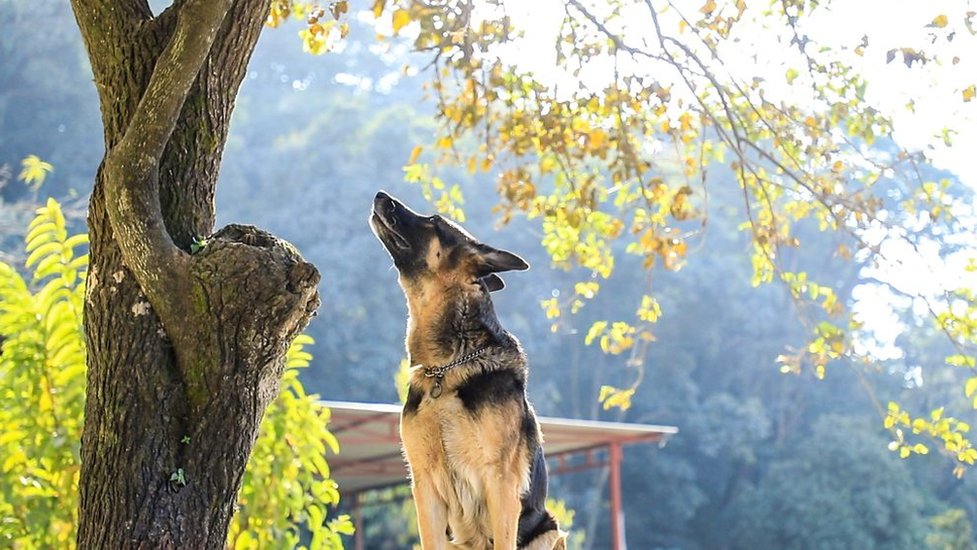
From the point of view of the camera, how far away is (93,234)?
4359 mm

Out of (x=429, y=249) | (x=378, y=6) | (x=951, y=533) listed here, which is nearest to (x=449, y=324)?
(x=429, y=249)

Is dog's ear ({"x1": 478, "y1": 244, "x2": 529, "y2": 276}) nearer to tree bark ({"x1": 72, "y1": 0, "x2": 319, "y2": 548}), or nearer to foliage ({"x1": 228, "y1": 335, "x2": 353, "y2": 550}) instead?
tree bark ({"x1": 72, "y1": 0, "x2": 319, "y2": 548})

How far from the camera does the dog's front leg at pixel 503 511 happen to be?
458cm

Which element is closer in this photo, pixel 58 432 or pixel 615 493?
pixel 58 432

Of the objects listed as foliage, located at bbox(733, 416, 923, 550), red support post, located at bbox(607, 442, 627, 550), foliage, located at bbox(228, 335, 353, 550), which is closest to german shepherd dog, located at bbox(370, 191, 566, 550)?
foliage, located at bbox(228, 335, 353, 550)

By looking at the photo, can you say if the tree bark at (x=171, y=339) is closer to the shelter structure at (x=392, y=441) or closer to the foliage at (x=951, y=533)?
the shelter structure at (x=392, y=441)

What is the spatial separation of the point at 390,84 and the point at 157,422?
149 feet

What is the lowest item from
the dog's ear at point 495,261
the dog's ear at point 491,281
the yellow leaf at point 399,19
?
the dog's ear at point 491,281

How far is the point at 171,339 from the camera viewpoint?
13.4 ft

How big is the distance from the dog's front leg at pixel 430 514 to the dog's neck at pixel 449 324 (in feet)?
1.66

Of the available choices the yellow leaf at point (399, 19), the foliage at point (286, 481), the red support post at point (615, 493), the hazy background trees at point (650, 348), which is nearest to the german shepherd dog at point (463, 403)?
the yellow leaf at point (399, 19)

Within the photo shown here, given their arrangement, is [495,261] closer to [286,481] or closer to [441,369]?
[441,369]

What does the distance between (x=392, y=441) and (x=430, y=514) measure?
38.7 feet

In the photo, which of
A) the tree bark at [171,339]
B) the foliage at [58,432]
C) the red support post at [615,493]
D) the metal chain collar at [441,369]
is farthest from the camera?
the red support post at [615,493]
